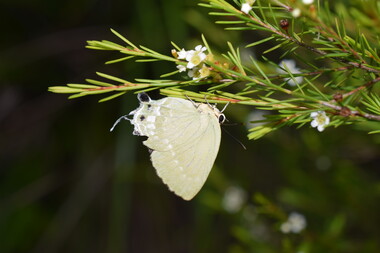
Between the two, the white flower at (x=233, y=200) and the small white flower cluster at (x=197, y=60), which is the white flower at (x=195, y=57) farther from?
the white flower at (x=233, y=200)

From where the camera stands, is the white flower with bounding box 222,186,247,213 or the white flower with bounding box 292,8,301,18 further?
the white flower with bounding box 222,186,247,213

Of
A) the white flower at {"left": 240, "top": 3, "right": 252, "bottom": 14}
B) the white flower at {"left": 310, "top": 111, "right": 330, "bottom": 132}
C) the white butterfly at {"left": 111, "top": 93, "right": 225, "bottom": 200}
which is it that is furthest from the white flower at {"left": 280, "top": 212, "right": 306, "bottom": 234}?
the white flower at {"left": 240, "top": 3, "right": 252, "bottom": 14}

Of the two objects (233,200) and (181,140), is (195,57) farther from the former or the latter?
(233,200)

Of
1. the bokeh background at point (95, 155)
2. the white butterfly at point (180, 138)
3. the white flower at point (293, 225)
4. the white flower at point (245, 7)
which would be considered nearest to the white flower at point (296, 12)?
the white flower at point (245, 7)

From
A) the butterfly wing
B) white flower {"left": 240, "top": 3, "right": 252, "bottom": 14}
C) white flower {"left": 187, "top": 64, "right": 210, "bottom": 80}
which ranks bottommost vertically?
the butterfly wing

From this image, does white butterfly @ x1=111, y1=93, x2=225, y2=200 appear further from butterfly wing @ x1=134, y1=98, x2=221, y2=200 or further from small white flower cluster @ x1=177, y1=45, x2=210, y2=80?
small white flower cluster @ x1=177, y1=45, x2=210, y2=80

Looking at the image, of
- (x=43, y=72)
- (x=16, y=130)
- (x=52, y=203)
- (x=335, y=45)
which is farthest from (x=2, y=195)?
(x=335, y=45)

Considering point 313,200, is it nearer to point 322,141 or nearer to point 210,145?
point 322,141

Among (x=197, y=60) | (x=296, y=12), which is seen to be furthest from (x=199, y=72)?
(x=296, y=12)
